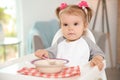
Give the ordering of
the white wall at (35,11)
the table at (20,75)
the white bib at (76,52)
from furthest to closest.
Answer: the white wall at (35,11) < the white bib at (76,52) < the table at (20,75)

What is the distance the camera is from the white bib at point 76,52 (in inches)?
53.6

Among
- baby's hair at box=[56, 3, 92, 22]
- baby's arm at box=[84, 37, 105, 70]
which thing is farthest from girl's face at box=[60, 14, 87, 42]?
baby's arm at box=[84, 37, 105, 70]

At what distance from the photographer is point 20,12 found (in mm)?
3598

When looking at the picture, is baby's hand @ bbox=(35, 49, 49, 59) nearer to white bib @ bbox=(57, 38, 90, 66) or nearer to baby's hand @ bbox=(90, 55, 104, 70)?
white bib @ bbox=(57, 38, 90, 66)

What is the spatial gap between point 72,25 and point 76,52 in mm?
166

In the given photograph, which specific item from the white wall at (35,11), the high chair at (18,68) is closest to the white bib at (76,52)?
the high chair at (18,68)

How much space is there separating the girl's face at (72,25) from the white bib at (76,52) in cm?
6

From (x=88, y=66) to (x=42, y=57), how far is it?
284 millimetres

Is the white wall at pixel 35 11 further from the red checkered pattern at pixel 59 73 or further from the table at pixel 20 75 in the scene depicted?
the red checkered pattern at pixel 59 73

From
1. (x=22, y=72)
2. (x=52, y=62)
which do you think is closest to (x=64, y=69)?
(x=52, y=62)

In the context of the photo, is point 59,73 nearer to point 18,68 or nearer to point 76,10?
point 18,68

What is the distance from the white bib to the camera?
136cm

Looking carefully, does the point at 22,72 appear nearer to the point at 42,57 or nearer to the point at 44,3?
the point at 42,57

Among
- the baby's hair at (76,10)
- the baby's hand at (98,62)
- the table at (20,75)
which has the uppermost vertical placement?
the baby's hair at (76,10)
